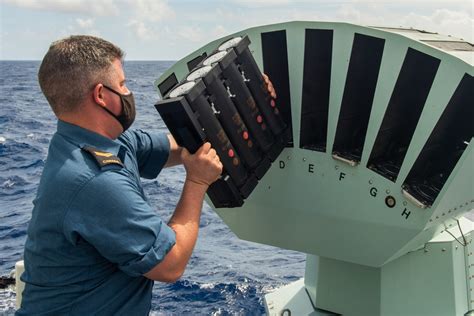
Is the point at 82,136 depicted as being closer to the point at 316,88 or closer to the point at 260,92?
the point at 260,92

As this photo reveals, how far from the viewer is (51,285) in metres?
3.38

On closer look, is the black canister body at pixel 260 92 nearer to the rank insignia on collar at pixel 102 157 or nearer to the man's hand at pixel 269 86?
the man's hand at pixel 269 86

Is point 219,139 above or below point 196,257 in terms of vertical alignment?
below

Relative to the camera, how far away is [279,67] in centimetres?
516

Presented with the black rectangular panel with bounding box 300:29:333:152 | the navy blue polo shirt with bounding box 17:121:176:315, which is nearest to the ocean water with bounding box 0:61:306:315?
the black rectangular panel with bounding box 300:29:333:152

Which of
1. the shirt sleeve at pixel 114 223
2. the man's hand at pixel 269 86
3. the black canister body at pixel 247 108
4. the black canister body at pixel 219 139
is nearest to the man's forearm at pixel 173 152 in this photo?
the black canister body at pixel 219 139

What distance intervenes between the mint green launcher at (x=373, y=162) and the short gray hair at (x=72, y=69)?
2005mm

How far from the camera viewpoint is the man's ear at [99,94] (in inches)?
130

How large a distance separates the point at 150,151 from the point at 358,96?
1688 mm

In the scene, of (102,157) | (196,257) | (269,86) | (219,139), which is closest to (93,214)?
(102,157)

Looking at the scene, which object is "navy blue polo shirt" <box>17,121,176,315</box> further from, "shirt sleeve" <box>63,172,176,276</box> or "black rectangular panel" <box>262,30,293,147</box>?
"black rectangular panel" <box>262,30,293,147</box>

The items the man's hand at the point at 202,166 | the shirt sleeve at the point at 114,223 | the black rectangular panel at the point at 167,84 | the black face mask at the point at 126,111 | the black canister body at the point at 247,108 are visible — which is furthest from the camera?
the black rectangular panel at the point at 167,84

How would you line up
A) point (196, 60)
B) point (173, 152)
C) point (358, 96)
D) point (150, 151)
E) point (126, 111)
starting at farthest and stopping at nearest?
point (196, 60) < point (358, 96) < point (173, 152) < point (150, 151) < point (126, 111)

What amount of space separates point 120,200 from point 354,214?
2.51 m
